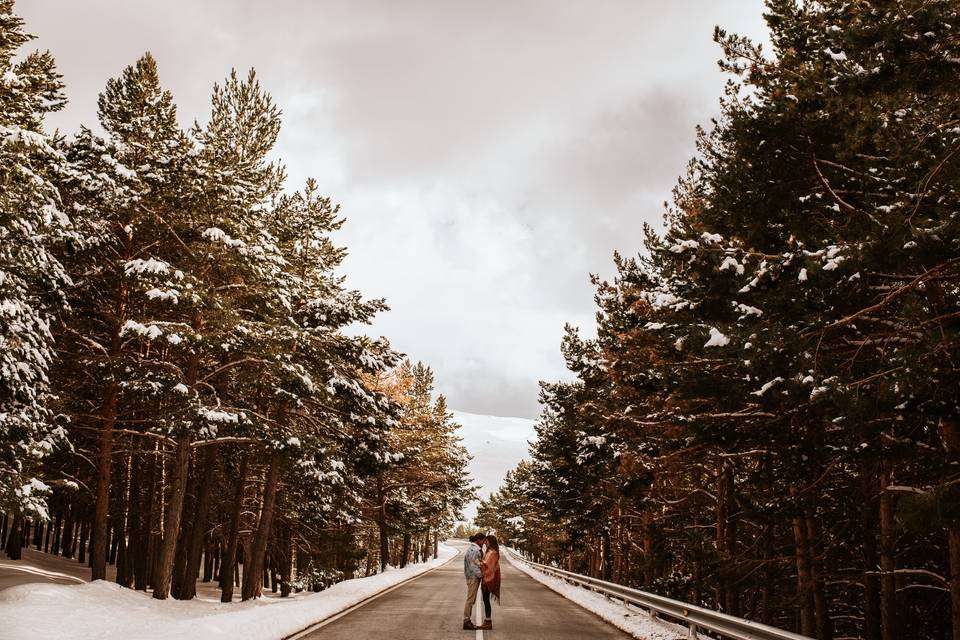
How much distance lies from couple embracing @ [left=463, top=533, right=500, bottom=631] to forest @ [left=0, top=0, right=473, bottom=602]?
20.9 ft

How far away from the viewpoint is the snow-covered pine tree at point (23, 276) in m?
11.9

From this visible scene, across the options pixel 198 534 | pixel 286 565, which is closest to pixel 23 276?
pixel 198 534

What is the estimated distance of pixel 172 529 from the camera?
1658 centimetres

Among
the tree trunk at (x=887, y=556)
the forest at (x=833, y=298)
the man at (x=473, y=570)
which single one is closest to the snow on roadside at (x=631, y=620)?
the forest at (x=833, y=298)

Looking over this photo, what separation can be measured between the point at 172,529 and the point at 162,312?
5906 mm

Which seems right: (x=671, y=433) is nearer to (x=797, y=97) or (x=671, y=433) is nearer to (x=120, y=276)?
(x=797, y=97)

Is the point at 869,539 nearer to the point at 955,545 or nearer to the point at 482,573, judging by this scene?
the point at 955,545

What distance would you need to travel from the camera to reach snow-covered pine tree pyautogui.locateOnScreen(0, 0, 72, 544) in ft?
39.2

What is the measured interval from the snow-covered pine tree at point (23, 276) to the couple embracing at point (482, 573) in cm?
815

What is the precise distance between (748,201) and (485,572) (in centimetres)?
865

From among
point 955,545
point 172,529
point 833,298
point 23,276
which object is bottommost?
point 172,529

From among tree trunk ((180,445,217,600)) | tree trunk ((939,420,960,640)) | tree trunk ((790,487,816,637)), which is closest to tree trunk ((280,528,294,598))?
tree trunk ((180,445,217,600))

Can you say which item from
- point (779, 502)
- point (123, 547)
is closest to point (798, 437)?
point (779, 502)

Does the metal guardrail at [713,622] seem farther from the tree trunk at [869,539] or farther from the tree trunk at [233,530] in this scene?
the tree trunk at [233,530]
